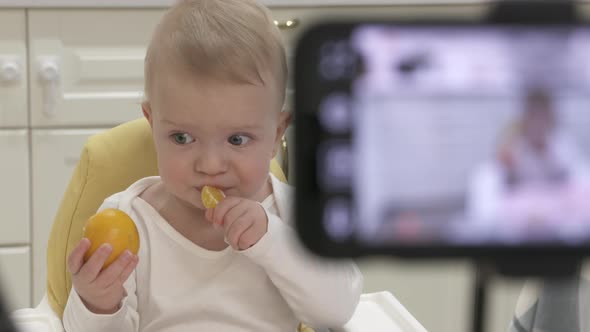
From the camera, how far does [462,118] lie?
28 centimetres

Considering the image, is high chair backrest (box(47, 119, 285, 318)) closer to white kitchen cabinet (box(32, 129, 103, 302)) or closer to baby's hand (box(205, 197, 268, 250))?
baby's hand (box(205, 197, 268, 250))

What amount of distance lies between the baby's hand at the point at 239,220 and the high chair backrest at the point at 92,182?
28 centimetres

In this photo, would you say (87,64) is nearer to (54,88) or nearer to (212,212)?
(54,88)

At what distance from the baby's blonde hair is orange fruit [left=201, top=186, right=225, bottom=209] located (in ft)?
0.34

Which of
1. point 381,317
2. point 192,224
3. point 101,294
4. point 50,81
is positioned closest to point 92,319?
point 101,294

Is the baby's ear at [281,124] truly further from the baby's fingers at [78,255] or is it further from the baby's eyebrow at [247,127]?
the baby's fingers at [78,255]

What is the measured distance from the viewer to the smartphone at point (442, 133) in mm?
272

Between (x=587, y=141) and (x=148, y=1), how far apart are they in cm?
162

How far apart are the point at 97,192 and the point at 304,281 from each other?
1.00 ft

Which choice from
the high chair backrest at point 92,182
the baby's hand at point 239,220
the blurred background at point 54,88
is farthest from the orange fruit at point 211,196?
the blurred background at point 54,88

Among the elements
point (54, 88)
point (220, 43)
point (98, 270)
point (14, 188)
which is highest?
point (220, 43)

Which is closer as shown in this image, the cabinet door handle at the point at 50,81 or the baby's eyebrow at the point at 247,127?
the baby's eyebrow at the point at 247,127

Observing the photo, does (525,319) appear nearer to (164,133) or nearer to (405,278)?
(164,133)

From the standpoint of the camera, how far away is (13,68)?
71.4 inches
